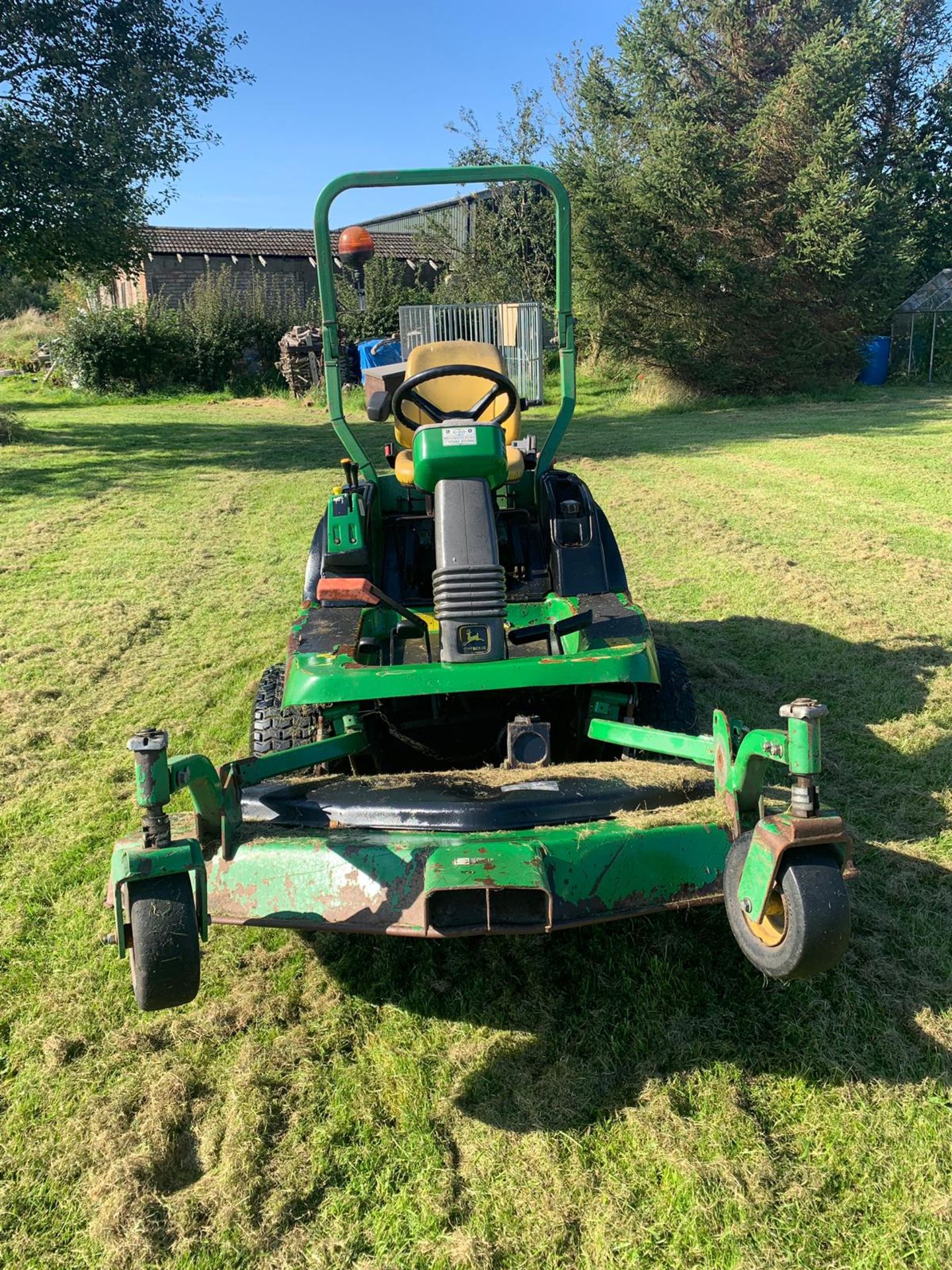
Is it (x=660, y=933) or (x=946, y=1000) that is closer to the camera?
(x=946, y=1000)

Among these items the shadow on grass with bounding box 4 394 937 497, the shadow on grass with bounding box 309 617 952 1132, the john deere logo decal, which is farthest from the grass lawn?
the shadow on grass with bounding box 4 394 937 497

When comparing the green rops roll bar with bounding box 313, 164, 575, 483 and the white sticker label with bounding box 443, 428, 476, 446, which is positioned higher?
the green rops roll bar with bounding box 313, 164, 575, 483

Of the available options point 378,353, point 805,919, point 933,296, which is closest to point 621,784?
point 805,919

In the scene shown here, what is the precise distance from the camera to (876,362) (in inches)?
779

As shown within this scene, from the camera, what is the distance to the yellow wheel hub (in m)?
1.96

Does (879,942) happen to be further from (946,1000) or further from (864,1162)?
(864,1162)

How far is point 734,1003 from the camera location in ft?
7.73

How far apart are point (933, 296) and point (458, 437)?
2169 cm

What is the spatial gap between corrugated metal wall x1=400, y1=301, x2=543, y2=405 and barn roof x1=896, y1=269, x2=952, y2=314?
30.4 ft

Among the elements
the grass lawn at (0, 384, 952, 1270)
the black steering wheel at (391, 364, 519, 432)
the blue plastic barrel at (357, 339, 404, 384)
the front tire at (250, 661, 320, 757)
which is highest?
the blue plastic barrel at (357, 339, 404, 384)

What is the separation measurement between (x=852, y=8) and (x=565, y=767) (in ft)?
67.0

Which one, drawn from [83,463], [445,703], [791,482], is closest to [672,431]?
[791,482]

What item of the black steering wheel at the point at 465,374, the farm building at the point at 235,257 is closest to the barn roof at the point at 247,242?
the farm building at the point at 235,257

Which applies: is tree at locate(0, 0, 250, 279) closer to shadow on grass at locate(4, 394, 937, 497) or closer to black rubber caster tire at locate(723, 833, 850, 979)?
shadow on grass at locate(4, 394, 937, 497)
